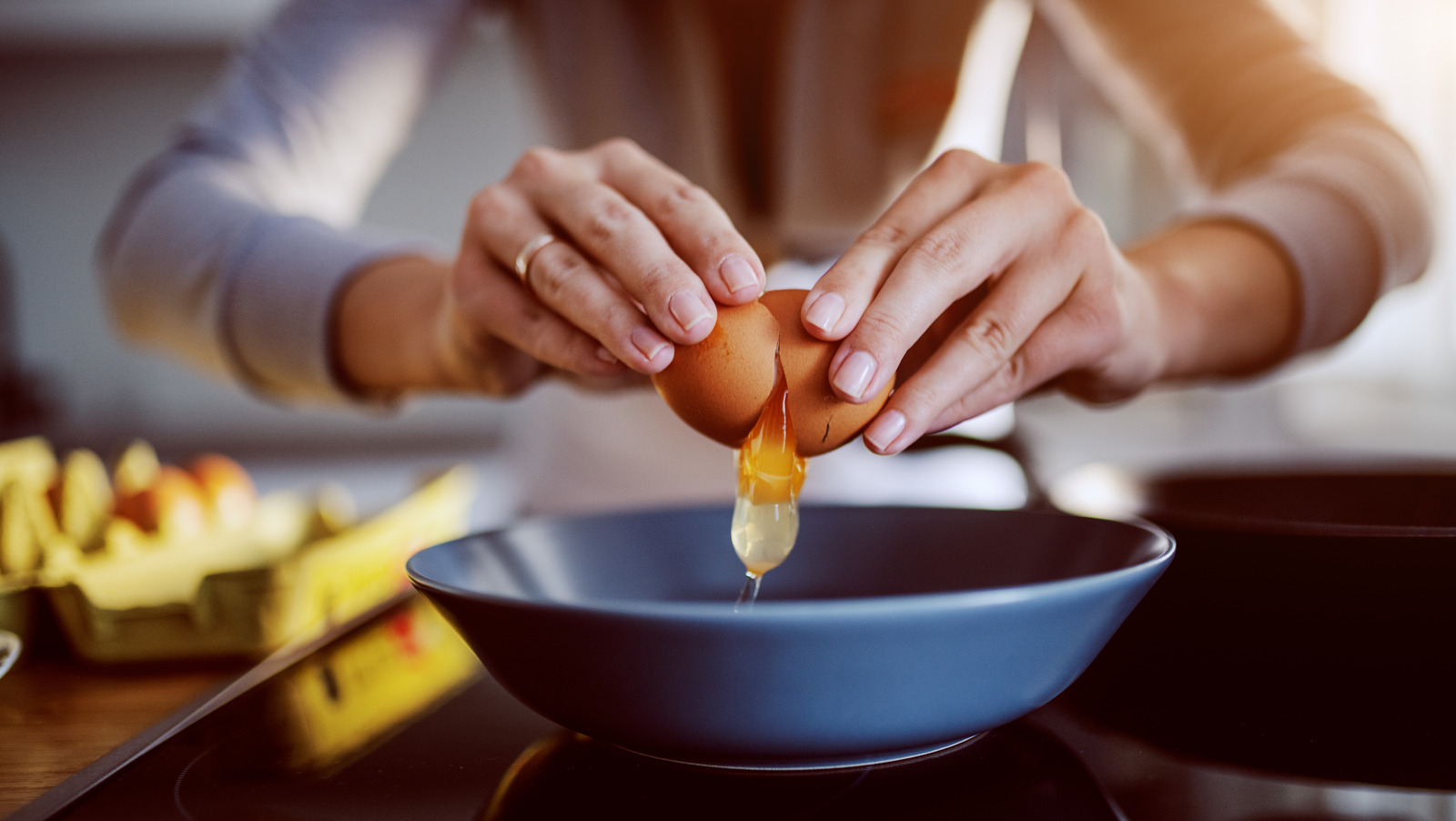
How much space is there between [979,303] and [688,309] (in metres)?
0.18

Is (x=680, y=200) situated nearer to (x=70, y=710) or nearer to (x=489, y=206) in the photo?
(x=489, y=206)

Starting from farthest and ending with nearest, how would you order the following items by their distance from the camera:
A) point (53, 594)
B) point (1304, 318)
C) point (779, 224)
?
point (779, 224) < point (1304, 318) < point (53, 594)

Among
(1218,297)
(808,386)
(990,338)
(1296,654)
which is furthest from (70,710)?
(1218,297)

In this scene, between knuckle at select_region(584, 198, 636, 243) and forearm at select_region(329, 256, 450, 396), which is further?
forearm at select_region(329, 256, 450, 396)

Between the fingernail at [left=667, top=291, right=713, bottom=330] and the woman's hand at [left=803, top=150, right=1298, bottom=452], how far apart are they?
5 cm

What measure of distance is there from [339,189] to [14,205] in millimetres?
4666

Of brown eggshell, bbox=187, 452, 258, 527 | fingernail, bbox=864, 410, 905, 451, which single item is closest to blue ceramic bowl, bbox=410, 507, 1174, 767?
fingernail, bbox=864, 410, 905, 451

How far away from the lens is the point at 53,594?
1.84 ft

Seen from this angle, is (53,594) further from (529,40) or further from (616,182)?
(529,40)

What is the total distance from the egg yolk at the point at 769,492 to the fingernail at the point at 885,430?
40mm

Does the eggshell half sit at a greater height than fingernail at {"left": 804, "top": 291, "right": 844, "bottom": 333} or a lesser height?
lesser

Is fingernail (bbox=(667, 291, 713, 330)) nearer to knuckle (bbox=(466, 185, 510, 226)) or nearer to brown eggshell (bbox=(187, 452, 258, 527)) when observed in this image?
knuckle (bbox=(466, 185, 510, 226))

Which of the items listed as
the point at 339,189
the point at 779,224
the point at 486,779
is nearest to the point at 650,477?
the point at 779,224

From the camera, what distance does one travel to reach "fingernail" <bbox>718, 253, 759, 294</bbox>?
18.2 inches
